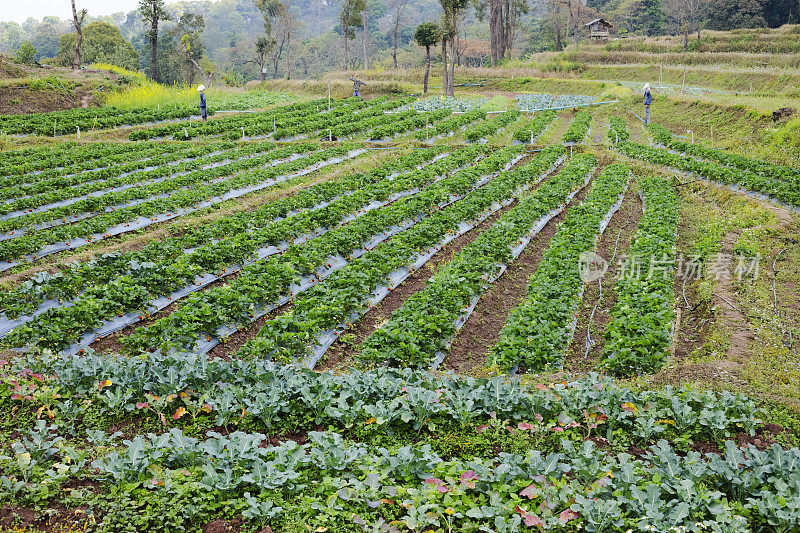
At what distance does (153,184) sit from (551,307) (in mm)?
11358

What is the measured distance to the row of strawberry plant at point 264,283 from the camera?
24.1 feet

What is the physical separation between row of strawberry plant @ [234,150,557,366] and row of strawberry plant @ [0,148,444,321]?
198 centimetres

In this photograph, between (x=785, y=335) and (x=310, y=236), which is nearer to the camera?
(x=785, y=335)

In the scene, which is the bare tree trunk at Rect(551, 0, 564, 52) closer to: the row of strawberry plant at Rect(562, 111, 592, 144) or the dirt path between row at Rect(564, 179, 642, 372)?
the row of strawberry plant at Rect(562, 111, 592, 144)

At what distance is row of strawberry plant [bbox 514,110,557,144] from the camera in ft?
74.8

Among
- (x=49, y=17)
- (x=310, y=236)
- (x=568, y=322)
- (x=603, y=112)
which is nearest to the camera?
(x=568, y=322)

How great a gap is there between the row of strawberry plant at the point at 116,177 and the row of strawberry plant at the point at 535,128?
1021cm

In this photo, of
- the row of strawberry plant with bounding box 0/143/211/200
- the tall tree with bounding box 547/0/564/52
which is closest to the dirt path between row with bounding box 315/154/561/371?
the row of strawberry plant with bounding box 0/143/211/200

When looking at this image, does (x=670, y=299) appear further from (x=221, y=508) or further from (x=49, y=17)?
(x=49, y=17)

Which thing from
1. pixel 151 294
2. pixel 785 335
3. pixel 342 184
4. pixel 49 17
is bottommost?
pixel 785 335

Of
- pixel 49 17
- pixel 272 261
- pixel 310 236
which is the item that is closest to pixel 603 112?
pixel 310 236

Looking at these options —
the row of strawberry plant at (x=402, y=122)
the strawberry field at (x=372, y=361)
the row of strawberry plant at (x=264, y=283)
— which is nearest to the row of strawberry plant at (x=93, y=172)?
the strawberry field at (x=372, y=361)

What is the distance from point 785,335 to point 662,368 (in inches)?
101

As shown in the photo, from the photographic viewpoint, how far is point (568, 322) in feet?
26.2
